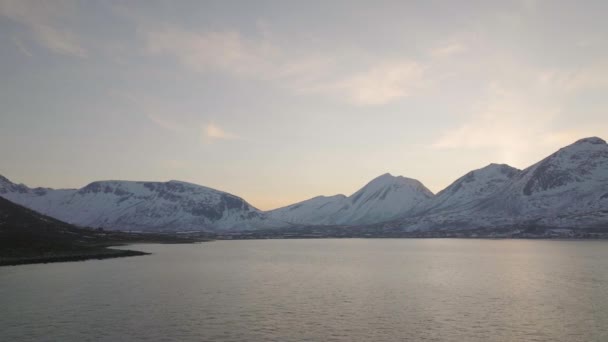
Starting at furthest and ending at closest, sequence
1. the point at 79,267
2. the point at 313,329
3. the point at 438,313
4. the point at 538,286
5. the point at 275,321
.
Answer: the point at 79,267
the point at 538,286
the point at 438,313
the point at 275,321
the point at 313,329

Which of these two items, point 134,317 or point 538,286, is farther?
point 538,286

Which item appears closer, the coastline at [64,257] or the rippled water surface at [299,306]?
the rippled water surface at [299,306]

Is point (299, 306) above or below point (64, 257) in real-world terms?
below

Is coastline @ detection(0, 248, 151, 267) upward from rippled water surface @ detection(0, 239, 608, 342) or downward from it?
upward

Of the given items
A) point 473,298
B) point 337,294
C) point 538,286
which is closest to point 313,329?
point 337,294

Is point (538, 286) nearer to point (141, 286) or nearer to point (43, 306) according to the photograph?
point (141, 286)

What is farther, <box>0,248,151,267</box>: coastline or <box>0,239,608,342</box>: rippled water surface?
<box>0,248,151,267</box>: coastline

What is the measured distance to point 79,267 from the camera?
11769cm

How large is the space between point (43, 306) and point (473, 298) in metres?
58.5

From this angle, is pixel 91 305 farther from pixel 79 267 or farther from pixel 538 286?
pixel 538 286

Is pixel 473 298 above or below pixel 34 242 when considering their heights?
below

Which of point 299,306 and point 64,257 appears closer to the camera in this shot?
point 299,306

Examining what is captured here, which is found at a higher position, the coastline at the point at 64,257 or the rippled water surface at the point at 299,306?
the coastline at the point at 64,257

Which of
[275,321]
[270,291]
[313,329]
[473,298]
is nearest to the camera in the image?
[313,329]
